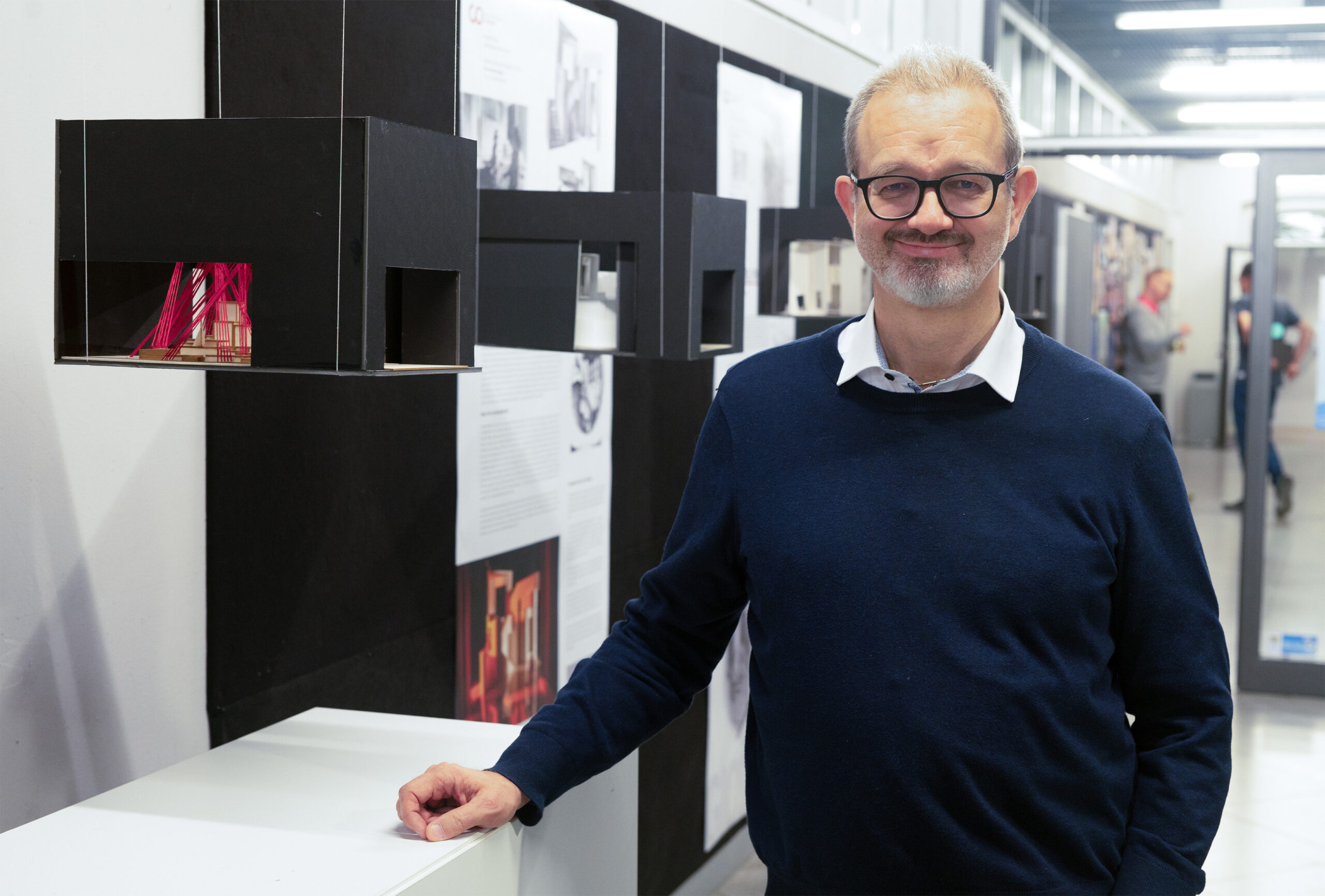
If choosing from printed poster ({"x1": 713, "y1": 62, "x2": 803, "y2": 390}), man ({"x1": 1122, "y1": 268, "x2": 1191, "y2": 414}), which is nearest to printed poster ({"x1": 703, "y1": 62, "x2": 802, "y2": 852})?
printed poster ({"x1": 713, "y1": 62, "x2": 803, "y2": 390})

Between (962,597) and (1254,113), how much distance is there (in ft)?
17.2

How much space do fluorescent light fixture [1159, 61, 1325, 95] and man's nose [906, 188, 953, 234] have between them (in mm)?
5144

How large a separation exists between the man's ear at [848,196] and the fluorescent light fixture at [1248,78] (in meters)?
5.05

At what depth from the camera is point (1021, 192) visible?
1600mm

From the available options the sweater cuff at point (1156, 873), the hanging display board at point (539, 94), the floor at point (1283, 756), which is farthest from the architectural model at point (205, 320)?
the floor at point (1283, 756)

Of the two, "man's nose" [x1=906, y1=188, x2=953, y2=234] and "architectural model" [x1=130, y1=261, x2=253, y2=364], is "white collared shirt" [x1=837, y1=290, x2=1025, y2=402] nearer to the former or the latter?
"man's nose" [x1=906, y1=188, x2=953, y2=234]

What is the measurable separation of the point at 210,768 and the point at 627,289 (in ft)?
3.55

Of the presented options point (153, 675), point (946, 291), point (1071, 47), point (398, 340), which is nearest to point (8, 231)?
point (398, 340)

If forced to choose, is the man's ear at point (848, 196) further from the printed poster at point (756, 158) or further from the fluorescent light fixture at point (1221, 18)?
the fluorescent light fixture at point (1221, 18)

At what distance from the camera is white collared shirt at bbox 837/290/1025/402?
1.51 metres

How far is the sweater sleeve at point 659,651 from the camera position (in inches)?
63.1

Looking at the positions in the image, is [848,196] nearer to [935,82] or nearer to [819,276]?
[935,82]

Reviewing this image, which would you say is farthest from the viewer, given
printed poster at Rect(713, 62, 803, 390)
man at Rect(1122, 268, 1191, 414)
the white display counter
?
man at Rect(1122, 268, 1191, 414)

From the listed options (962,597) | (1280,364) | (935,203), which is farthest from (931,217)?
(1280,364)
